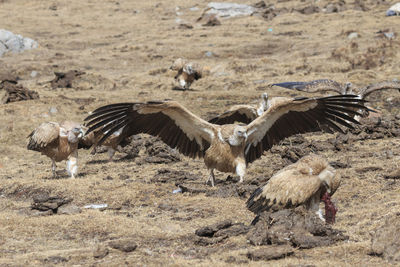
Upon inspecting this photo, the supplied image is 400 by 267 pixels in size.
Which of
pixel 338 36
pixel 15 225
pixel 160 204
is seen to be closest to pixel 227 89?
pixel 338 36

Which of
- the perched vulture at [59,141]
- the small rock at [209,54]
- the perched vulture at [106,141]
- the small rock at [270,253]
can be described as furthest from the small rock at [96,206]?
the small rock at [209,54]

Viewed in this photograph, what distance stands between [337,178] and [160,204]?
9.02 ft

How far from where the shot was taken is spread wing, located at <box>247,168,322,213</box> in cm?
589

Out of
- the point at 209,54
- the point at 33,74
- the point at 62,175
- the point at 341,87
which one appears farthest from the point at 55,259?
the point at 209,54

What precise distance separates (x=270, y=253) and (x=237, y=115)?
6392 millimetres

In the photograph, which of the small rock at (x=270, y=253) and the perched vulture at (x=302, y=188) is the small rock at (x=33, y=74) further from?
the small rock at (x=270, y=253)

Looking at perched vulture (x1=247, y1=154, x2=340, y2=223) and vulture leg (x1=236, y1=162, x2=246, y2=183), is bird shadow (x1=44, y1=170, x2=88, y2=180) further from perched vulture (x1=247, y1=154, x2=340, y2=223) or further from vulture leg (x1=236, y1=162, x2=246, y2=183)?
perched vulture (x1=247, y1=154, x2=340, y2=223)

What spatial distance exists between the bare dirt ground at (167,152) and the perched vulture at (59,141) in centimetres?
43

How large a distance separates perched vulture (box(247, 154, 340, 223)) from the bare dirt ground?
0.42m

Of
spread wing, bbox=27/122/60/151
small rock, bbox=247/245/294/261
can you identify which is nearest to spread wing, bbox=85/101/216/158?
spread wing, bbox=27/122/60/151

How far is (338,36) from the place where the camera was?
26.9 metres

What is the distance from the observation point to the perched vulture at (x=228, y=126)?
322 inches

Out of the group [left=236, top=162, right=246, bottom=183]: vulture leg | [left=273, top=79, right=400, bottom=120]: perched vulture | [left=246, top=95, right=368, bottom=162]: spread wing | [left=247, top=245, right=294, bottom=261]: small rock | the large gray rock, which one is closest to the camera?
[left=247, top=245, right=294, bottom=261]: small rock

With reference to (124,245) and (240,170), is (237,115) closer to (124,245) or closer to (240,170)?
(240,170)
